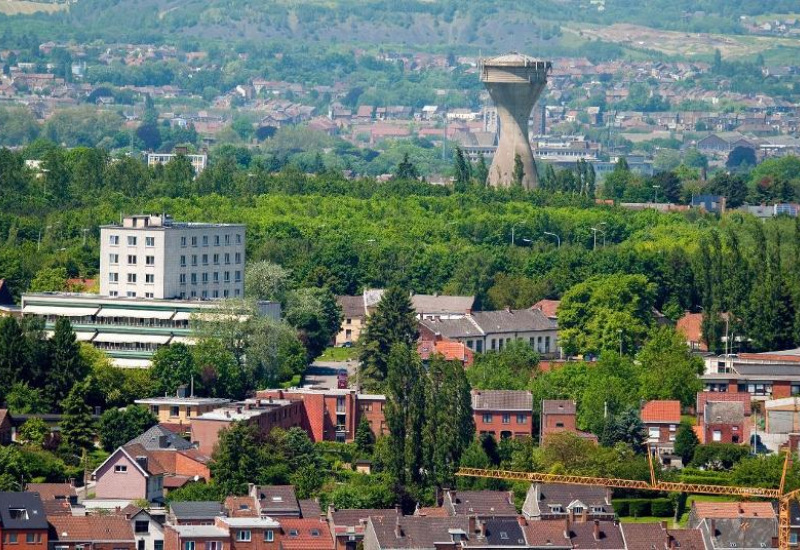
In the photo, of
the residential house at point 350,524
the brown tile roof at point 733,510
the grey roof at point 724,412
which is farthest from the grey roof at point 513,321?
the residential house at point 350,524

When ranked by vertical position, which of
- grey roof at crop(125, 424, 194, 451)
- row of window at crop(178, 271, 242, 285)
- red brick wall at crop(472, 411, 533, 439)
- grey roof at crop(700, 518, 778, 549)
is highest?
grey roof at crop(700, 518, 778, 549)

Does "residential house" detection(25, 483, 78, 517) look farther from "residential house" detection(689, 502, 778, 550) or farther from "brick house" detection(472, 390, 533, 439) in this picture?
"residential house" detection(689, 502, 778, 550)

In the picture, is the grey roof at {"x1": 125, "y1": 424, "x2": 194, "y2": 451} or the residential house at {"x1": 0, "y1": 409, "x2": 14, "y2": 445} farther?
the residential house at {"x1": 0, "y1": 409, "x2": 14, "y2": 445}

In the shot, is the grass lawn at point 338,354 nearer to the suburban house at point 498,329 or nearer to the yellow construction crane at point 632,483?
the suburban house at point 498,329

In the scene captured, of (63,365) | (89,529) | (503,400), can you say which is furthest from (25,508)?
(503,400)

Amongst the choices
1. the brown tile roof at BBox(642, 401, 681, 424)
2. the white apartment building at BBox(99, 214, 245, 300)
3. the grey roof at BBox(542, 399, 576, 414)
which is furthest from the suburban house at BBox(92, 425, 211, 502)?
the white apartment building at BBox(99, 214, 245, 300)

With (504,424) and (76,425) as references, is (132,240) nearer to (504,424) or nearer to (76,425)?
(504,424)
